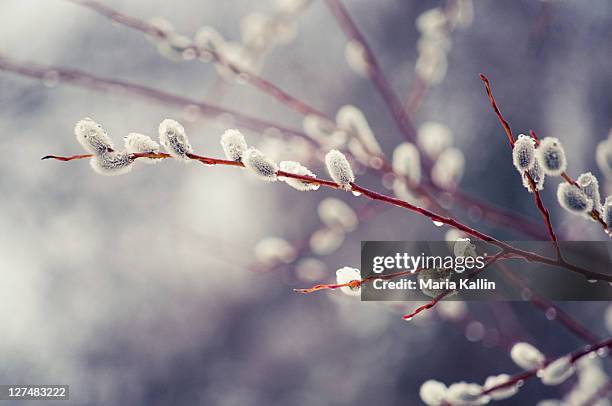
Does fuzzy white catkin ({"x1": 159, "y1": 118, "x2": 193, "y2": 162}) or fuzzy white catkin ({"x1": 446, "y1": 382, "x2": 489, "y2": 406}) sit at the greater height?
fuzzy white catkin ({"x1": 159, "y1": 118, "x2": 193, "y2": 162})

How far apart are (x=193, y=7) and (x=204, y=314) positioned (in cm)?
252

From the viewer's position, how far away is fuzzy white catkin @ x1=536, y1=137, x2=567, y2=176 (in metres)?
0.66

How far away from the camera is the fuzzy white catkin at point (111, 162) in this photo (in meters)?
0.67

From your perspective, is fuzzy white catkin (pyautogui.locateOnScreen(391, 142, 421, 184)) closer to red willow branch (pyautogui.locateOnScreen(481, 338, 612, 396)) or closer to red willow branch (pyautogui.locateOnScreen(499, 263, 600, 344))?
red willow branch (pyautogui.locateOnScreen(499, 263, 600, 344))

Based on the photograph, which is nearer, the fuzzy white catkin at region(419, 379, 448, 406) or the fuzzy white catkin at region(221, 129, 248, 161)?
the fuzzy white catkin at region(221, 129, 248, 161)

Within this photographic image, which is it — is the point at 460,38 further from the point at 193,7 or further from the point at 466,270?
the point at 466,270

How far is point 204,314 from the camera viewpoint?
157 inches

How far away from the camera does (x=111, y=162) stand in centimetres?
67

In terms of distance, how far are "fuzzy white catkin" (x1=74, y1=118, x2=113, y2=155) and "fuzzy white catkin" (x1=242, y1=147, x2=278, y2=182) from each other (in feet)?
0.69

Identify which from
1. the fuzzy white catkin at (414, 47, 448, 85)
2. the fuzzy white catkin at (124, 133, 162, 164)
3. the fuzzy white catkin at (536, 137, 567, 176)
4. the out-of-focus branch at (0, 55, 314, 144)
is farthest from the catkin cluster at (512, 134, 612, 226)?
the fuzzy white catkin at (414, 47, 448, 85)

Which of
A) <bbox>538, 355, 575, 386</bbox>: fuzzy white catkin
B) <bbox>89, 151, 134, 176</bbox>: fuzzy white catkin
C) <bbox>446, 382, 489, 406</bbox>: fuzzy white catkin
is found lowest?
<bbox>446, 382, 489, 406</bbox>: fuzzy white catkin

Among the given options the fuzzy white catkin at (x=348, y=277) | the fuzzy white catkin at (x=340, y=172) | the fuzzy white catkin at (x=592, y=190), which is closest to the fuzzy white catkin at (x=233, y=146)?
the fuzzy white catkin at (x=340, y=172)

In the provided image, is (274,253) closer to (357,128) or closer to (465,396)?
(357,128)

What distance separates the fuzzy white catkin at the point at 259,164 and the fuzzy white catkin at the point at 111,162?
0.18 m
